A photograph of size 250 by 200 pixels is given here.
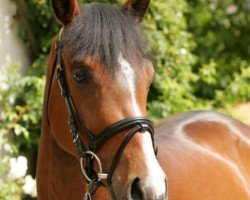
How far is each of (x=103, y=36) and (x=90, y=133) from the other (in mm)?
348

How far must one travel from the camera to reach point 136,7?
8.30ft

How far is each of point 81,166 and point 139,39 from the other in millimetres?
510

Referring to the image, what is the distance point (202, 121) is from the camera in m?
3.54

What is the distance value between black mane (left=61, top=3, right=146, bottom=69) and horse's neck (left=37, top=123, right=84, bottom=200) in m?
0.44

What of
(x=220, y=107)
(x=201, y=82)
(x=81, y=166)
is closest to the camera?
(x=81, y=166)

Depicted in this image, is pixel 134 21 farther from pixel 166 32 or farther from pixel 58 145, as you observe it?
pixel 166 32

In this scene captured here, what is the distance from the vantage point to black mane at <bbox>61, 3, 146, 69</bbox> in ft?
7.35

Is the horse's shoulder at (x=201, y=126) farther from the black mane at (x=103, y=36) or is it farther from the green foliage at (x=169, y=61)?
the green foliage at (x=169, y=61)

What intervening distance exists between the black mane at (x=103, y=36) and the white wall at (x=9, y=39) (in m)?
2.15

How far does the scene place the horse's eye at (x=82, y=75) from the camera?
7.32 feet

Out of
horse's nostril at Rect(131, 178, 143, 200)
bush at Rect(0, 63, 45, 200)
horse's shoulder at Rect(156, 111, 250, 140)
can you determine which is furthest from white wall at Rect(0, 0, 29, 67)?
horse's nostril at Rect(131, 178, 143, 200)

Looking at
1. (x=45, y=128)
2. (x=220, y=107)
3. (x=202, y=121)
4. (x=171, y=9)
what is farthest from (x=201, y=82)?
(x=45, y=128)

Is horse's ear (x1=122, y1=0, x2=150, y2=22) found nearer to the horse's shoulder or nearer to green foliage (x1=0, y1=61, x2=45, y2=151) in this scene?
the horse's shoulder

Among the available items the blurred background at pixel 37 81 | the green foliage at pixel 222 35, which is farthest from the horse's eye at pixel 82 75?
the green foliage at pixel 222 35
